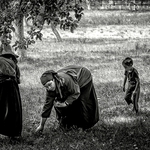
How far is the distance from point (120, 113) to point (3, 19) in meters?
4.04

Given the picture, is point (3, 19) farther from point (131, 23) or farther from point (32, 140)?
point (131, 23)

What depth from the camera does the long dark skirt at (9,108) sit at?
7.21 meters

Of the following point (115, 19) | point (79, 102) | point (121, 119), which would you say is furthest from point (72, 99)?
point (115, 19)

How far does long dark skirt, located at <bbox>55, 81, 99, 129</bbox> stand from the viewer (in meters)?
7.71

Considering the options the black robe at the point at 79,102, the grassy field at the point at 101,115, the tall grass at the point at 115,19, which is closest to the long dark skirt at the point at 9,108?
the grassy field at the point at 101,115

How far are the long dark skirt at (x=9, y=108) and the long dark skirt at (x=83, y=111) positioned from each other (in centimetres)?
90

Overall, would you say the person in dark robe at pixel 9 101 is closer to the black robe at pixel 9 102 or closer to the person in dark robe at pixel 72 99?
the black robe at pixel 9 102

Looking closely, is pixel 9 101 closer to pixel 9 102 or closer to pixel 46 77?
pixel 9 102

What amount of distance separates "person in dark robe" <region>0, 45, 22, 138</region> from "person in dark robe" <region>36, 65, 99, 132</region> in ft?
1.59

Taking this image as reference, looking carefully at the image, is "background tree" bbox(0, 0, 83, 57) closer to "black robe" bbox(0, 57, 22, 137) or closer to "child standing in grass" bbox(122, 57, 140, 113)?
"black robe" bbox(0, 57, 22, 137)

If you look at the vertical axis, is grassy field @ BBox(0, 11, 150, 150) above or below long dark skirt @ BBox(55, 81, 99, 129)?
below

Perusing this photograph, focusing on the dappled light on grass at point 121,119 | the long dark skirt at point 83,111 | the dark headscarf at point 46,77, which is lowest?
the dappled light on grass at point 121,119

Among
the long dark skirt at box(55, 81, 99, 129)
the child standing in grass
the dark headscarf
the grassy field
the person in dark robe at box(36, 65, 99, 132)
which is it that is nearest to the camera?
the dark headscarf

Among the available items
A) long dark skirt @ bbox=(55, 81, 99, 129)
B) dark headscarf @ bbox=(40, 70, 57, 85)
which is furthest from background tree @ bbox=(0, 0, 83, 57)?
long dark skirt @ bbox=(55, 81, 99, 129)
